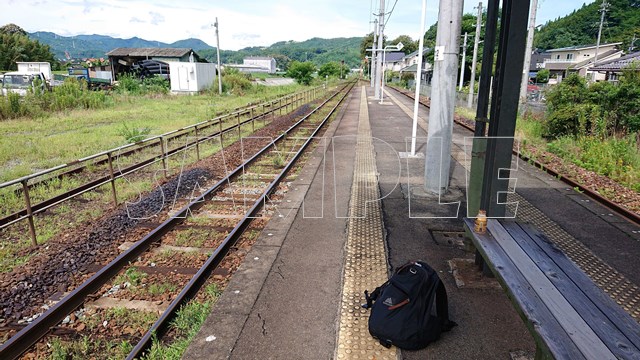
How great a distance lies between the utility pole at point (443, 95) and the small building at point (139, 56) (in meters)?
46.6

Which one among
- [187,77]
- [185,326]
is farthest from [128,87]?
[185,326]

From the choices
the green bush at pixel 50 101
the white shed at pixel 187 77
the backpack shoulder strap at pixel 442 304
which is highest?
the white shed at pixel 187 77

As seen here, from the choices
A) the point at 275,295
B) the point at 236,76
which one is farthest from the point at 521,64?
the point at 236,76

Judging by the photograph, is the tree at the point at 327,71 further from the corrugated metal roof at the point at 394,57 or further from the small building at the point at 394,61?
the corrugated metal roof at the point at 394,57

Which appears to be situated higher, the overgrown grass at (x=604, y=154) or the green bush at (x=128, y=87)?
the green bush at (x=128, y=87)

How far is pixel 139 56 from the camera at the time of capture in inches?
2020

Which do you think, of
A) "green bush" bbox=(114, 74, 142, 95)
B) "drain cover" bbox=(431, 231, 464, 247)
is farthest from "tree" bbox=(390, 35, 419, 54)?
"drain cover" bbox=(431, 231, 464, 247)

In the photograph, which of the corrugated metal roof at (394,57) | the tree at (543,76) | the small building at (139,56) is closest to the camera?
the small building at (139,56)

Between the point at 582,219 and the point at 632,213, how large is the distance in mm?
741

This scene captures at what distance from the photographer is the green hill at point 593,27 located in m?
74.1

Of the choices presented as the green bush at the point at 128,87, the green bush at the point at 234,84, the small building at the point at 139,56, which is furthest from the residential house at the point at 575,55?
the green bush at the point at 128,87

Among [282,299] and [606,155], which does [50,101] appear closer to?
[282,299]

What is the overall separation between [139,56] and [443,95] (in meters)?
52.1

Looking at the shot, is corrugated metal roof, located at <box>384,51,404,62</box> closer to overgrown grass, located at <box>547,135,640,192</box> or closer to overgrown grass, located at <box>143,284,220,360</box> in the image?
overgrown grass, located at <box>547,135,640,192</box>
